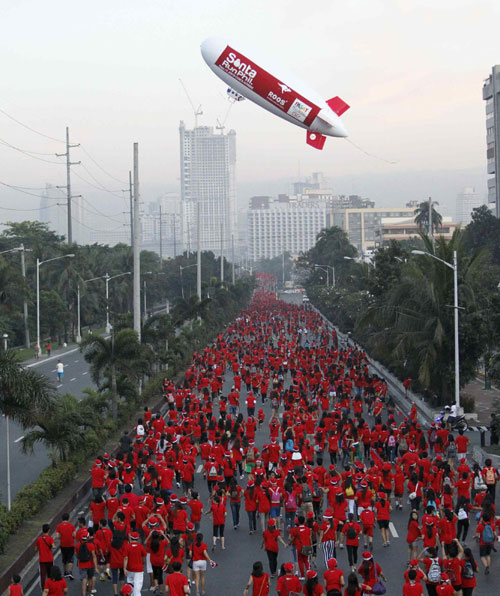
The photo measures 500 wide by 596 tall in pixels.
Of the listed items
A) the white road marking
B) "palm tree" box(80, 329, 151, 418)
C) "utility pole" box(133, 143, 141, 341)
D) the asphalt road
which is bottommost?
the asphalt road

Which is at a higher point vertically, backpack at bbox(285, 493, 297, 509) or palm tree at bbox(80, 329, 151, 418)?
palm tree at bbox(80, 329, 151, 418)

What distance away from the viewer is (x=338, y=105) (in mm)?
29719

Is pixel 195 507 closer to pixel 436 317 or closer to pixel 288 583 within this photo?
pixel 288 583

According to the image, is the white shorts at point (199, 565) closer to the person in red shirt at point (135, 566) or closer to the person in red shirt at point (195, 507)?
the person in red shirt at point (135, 566)

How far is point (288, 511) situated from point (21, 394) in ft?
18.1

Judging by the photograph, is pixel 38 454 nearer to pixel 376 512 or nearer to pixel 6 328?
pixel 376 512

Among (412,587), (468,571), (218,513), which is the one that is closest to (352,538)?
(468,571)

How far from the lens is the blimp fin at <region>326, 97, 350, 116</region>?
29391 millimetres

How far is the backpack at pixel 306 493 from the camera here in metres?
15.1

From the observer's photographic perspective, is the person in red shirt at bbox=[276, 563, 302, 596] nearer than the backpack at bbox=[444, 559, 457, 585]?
Yes

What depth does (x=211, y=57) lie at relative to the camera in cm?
2881

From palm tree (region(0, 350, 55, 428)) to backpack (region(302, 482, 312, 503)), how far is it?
5.19 metres

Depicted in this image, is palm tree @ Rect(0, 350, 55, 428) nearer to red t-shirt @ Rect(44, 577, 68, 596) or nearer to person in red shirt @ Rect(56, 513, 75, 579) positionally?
person in red shirt @ Rect(56, 513, 75, 579)

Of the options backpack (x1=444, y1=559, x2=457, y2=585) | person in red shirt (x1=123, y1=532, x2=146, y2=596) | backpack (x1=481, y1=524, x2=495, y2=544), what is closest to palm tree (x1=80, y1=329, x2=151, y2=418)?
person in red shirt (x1=123, y1=532, x2=146, y2=596)
